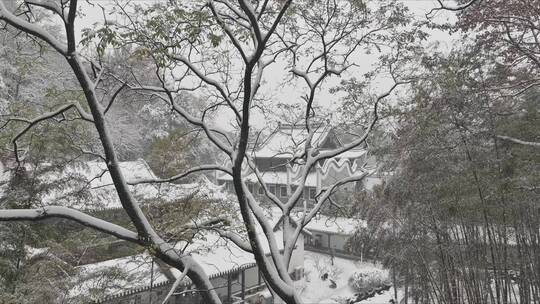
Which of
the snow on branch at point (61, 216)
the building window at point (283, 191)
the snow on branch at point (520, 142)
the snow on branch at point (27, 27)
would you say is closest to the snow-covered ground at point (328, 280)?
the building window at point (283, 191)

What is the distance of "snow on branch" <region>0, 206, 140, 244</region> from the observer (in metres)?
3.28

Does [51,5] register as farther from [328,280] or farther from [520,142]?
[328,280]

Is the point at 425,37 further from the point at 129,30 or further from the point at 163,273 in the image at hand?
the point at 163,273

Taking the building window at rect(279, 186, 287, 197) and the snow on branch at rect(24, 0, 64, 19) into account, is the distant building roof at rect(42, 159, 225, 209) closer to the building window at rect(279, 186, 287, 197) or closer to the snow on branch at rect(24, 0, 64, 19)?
the snow on branch at rect(24, 0, 64, 19)

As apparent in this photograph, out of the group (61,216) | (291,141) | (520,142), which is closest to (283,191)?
(291,141)

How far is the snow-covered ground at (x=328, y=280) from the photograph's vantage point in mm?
13242

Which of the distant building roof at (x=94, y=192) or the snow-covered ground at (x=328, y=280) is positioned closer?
the distant building roof at (x=94, y=192)

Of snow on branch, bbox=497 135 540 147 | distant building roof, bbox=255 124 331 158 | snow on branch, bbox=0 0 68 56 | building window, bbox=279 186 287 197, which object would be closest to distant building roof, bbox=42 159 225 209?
snow on branch, bbox=0 0 68 56

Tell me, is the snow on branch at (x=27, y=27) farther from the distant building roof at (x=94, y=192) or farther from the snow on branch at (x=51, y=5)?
the distant building roof at (x=94, y=192)

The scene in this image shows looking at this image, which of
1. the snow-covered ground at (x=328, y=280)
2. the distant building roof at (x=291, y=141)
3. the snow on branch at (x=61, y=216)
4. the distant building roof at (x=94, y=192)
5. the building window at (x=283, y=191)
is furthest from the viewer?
the building window at (x=283, y=191)

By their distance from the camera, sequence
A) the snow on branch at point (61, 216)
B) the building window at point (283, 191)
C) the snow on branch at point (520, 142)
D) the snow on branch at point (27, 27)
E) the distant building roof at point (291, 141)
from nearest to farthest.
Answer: the snow on branch at point (27, 27)
the snow on branch at point (61, 216)
the snow on branch at point (520, 142)
the distant building roof at point (291, 141)
the building window at point (283, 191)

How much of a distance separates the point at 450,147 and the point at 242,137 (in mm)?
3808

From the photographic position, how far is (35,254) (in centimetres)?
505

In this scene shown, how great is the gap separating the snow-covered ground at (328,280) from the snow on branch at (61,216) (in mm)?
10569
